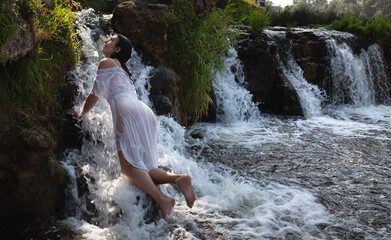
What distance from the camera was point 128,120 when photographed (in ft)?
10.7

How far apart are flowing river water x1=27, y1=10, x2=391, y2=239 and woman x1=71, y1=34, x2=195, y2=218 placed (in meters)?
0.16

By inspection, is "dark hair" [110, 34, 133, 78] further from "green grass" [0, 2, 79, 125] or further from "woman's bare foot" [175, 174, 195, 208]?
"woman's bare foot" [175, 174, 195, 208]

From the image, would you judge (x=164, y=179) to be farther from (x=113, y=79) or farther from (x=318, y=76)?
(x=318, y=76)

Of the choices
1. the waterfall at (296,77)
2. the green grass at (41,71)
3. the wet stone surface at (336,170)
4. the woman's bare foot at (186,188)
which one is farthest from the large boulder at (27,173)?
the waterfall at (296,77)

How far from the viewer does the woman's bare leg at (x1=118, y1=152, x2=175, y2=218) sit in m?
3.08

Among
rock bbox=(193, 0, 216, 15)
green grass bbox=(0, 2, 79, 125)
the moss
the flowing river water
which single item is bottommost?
the flowing river water

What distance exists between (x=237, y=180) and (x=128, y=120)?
1.82 m

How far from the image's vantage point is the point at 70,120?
384 centimetres

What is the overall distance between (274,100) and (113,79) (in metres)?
6.50

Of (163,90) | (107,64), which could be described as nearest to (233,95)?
(163,90)

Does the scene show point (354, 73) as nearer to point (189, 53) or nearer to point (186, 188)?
point (189, 53)

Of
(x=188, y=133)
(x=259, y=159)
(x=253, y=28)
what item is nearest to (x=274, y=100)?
(x=253, y=28)

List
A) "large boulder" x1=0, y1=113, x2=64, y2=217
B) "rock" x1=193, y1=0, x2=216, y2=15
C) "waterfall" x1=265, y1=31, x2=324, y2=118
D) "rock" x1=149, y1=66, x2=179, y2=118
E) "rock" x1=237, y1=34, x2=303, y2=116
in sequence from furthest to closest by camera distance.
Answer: "waterfall" x1=265, y1=31, x2=324, y2=118 < "rock" x1=237, y1=34, x2=303, y2=116 < "rock" x1=193, y1=0, x2=216, y2=15 < "rock" x1=149, y1=66, x2=179, y2=118 < "large boulder" x1=0, y1=113, x2=64, y2=217

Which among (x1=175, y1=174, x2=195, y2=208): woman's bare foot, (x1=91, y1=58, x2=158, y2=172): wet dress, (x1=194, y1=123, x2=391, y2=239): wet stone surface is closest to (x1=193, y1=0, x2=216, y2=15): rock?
(x1=194, y1=123, x2=391, y2=239): wet stone surface
